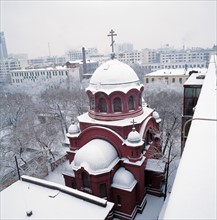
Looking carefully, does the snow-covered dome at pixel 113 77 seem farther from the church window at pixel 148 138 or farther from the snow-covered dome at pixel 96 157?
the snow-covered dome at pixel 96 157

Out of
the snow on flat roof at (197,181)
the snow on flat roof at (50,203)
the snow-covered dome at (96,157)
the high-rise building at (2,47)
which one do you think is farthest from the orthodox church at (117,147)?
the high-rise building at (2,47)

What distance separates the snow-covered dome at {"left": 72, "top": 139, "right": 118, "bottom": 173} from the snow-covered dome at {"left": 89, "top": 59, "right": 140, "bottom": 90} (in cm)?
385

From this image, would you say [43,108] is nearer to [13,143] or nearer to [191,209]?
[13,143]

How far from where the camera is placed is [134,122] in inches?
498

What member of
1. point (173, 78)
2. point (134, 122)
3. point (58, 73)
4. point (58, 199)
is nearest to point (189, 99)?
point (134, 122)

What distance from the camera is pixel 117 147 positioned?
508 inches

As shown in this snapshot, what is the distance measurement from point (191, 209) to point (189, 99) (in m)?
9.71

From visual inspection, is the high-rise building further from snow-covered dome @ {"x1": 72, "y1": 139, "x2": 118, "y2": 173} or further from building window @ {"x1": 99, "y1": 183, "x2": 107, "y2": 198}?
building window @ {"x1": 99, "y1": 183, "x2": 107, "y2": 198}

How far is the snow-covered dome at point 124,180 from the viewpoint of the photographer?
1193 cm

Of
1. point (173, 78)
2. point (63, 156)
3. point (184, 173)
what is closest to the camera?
point (184, 173)

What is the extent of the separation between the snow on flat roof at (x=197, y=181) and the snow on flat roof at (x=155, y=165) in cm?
1152

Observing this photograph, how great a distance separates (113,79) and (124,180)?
20.8 ft

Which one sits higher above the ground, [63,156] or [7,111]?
[7,111]

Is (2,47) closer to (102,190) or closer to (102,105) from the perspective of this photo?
(102,105)
